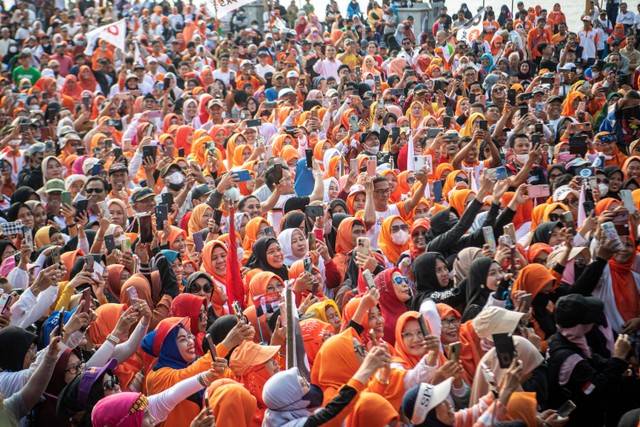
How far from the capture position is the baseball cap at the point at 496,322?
4461mm

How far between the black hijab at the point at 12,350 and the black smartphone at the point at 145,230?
5.33ft

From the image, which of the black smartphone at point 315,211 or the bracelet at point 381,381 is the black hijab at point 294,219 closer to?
the black smartphone at point 315,211

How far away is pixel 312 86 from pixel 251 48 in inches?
102

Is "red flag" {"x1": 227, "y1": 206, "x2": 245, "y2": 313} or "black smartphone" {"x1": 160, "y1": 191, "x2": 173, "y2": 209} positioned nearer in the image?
"red flag" {"x1": 227, "y1": 206, "x2": 245, "y2": 313}

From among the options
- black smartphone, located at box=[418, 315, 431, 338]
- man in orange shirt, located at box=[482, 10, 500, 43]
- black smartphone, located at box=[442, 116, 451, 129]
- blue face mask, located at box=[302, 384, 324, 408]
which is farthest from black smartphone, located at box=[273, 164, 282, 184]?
man in orange shirt, located at box=[482, 10, 500, 43]

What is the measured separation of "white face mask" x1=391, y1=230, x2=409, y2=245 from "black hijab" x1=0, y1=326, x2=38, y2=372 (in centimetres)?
327

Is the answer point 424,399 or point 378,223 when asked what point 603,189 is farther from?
point 424,399

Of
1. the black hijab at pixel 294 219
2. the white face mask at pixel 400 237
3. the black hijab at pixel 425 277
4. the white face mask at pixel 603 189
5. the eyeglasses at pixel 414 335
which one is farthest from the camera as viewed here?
the black hijab at pixel 294 219

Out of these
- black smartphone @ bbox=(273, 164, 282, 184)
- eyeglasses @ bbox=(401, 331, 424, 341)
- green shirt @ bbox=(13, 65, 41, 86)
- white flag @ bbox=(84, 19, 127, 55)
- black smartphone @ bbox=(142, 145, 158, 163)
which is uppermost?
white flag @ bbox=(84, 19, 127, 55)

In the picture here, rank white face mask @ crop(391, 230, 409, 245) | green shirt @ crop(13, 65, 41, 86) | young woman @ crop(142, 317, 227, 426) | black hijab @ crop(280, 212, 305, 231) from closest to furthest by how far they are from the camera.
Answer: young woman @ crop(142, 317, 227, 426)
white face mask @ crop(391, 230, 409, 245)
black hijab @ crop(280, 212, 305, 231)
green shirt @ crop(13, 65, 41, 86)

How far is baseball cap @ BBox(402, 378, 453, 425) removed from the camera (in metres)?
4.04

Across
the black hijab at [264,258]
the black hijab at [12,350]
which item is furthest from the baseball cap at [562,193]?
the black hijab at [12,350]

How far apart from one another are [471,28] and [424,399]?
52.7 ft

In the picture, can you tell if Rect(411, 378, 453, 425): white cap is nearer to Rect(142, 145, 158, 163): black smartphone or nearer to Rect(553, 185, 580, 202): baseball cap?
Rect(553, 185, 580, 202): baseball cap
